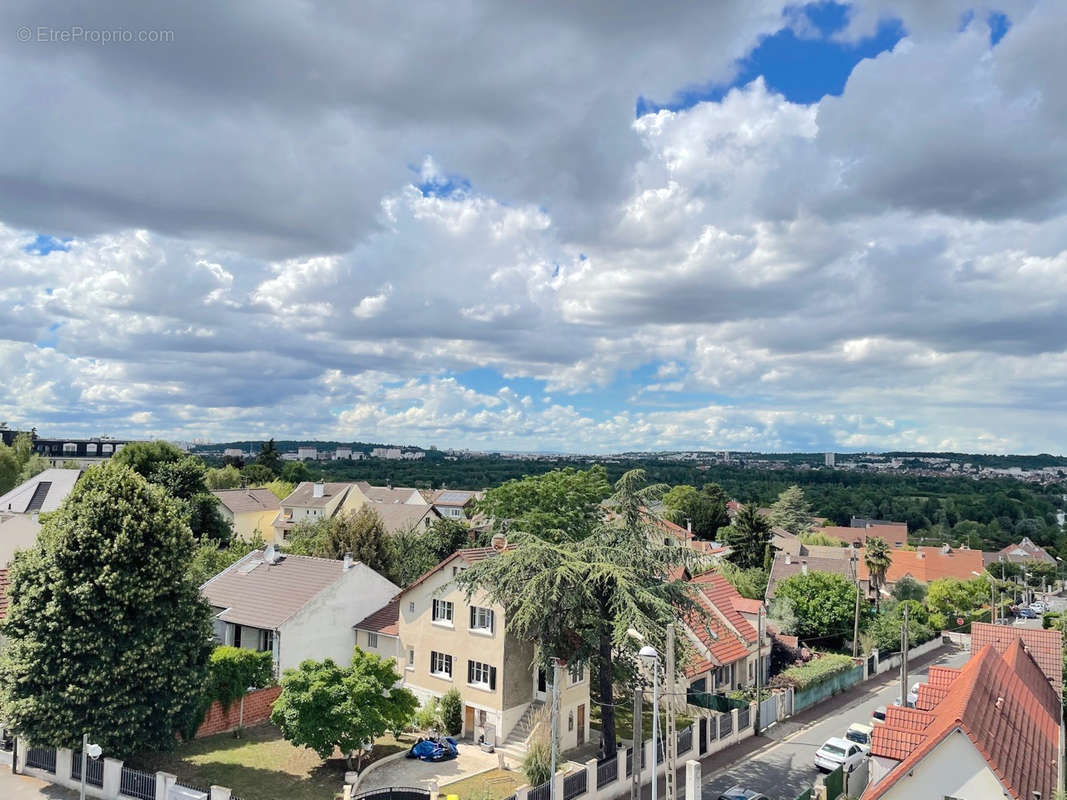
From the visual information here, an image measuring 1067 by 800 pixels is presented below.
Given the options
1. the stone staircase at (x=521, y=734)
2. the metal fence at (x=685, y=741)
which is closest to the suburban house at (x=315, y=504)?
the stone staircase at (x=521, y=734)

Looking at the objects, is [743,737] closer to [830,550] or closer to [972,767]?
[972,767]

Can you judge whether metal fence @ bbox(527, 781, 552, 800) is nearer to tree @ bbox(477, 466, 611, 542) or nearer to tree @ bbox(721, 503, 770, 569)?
tree @ bbox(477, 466, 611, 542)

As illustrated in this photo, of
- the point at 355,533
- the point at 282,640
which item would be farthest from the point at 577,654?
the point at 355,533

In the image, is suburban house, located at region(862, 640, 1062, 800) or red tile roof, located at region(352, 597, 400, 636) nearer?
suburban house, located at region(862, 640, 1062, 800)

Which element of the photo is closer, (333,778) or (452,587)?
(333,778)

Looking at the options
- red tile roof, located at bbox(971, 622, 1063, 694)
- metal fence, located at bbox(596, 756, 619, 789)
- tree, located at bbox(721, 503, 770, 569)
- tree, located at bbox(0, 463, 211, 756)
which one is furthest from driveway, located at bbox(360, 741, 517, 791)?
tree, located at bbox(721, 503, 770, 569)

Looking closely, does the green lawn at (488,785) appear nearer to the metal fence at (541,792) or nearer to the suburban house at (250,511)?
the metal fence at (541,792)
